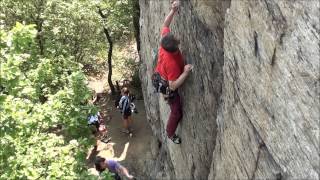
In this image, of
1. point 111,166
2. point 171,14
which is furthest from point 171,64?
point 111,166

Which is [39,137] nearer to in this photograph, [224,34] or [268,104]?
[224,34]

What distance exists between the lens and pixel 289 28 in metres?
7.59

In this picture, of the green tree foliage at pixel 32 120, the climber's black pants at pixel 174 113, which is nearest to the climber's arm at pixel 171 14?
the climber's black pants at pixel 174 113

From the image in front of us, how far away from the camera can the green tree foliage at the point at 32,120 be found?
1080cm

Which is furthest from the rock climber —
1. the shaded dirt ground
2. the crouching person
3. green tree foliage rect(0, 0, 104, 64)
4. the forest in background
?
green tree foliage rect(0, 0, 104, 64)

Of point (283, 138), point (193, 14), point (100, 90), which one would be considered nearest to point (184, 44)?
point (193, 14)

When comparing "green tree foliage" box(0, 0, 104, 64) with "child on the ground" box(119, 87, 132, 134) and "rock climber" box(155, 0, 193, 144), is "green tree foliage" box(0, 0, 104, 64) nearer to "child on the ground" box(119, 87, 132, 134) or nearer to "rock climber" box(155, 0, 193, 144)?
"child on the ground" box(119, 87, 132, 134)

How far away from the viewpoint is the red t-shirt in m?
12.0

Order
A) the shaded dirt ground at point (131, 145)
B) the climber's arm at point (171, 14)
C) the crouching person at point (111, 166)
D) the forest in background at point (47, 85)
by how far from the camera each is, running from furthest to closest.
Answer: the shaded dirt ground at point (131, 145)
the crouching person at point (111, 166)
the climber's arm at point (171, 14)
the forest in background at point (47, 85)

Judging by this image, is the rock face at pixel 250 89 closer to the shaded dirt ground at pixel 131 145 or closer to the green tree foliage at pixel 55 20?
the shaded dirt ground at pixel 131 145

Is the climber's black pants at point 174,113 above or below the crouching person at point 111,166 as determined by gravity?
above

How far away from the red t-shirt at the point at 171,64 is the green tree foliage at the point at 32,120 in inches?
128

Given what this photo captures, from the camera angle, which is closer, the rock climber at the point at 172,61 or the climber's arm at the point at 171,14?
the rock climber at the point at 172,61

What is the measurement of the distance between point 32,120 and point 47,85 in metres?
9.33
